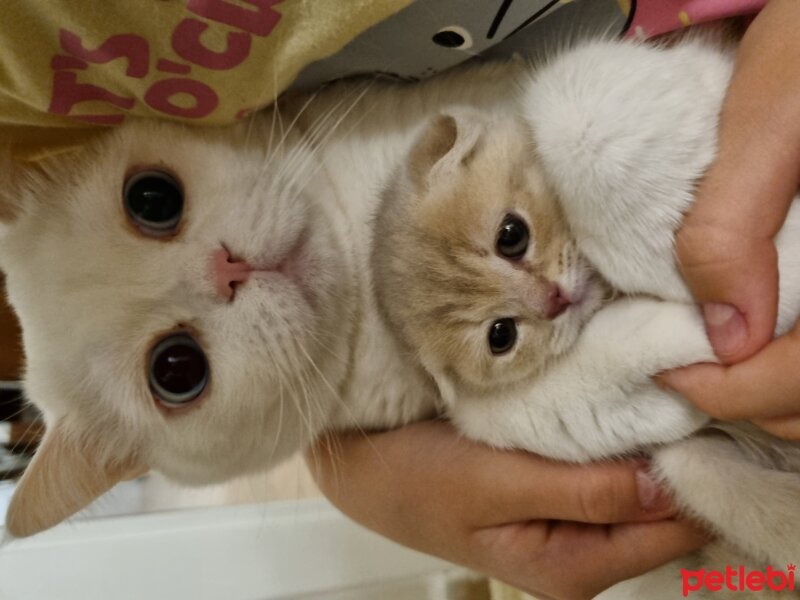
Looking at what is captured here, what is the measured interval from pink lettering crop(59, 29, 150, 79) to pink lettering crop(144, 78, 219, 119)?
4cm

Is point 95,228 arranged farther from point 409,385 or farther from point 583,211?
point 583,211

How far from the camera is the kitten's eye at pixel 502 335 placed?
3.05 ft

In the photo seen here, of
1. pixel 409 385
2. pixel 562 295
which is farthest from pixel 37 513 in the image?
pixel 562 295

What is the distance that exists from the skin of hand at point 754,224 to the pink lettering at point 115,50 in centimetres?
63

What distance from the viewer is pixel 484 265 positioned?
3.03 ft

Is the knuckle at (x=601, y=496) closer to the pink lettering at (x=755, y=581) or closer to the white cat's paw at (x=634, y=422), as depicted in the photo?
the white cat's paw at (x=634, y=422)

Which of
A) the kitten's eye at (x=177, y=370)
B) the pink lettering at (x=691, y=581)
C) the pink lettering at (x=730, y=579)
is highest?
the kitten's eye at (x=177, y=370)

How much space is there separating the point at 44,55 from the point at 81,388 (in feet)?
1.50

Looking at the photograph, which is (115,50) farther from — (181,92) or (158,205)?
(158,205)

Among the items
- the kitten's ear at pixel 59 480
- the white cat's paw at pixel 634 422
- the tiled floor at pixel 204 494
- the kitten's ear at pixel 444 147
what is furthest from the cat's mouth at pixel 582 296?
the tiled floor at pixel 204 494

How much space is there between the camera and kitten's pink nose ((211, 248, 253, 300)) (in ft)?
2.97

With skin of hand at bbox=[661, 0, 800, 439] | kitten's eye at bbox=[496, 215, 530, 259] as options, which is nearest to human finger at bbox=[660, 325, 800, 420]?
skin of hand at bbox=[661, 0, 800, 439]

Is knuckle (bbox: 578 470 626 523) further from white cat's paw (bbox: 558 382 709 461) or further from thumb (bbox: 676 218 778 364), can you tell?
thumb (bbox: 676 218 778 364)

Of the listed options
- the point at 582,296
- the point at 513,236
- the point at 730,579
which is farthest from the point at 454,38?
the point at 730,579
